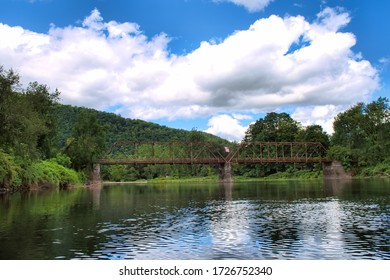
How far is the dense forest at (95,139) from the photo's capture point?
46.9 meters

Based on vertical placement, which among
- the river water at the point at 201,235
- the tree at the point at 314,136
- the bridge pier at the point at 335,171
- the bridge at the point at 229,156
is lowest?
the river water at the point at 201,235

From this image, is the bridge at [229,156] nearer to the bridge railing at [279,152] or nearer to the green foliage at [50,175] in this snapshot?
the bridge railing at [279,152]

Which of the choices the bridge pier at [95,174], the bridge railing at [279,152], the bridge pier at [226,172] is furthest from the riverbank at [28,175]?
the bridge railing at [279,152]

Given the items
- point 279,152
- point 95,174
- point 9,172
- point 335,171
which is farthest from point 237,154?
point 9,172

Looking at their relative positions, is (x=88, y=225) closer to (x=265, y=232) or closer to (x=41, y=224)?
(x=41, y=224)

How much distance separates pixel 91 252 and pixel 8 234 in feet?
20.3

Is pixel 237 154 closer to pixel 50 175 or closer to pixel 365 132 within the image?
pixel 365 132

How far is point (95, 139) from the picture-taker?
10050 centimetres

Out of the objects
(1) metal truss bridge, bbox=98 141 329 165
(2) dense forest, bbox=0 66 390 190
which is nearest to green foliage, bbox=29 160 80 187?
(2) dense forest, bbox=0 66 390 190

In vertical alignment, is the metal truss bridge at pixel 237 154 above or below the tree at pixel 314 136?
below

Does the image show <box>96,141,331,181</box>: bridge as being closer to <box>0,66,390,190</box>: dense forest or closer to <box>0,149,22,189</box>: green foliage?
<box>0,66,390,190</box>: dense forest

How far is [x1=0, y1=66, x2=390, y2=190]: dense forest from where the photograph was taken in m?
46.9
